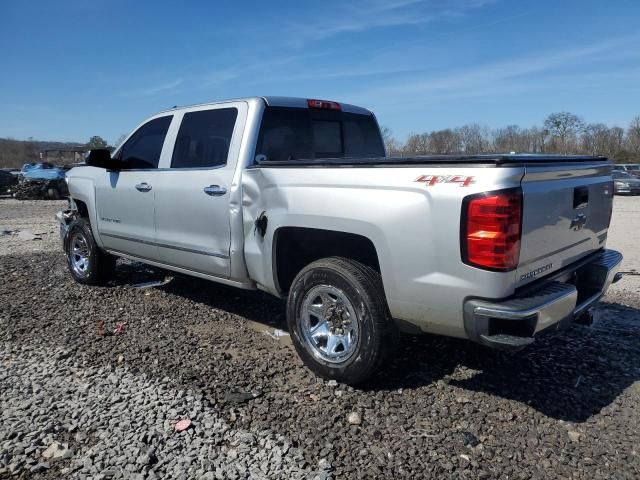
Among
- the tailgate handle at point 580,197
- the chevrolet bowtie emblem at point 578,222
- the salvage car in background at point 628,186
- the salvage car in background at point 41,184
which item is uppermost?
the tailgate handle at point 580,197

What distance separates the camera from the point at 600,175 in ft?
12.9

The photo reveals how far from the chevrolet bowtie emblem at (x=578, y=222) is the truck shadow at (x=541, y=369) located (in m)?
0.72

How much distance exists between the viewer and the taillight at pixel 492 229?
280cm

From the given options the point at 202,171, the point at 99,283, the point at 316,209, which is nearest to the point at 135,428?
the point at 316,209

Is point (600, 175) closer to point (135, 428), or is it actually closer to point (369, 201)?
point (369, 201)

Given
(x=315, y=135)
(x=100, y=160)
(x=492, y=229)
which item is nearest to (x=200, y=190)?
(x=315, y=135)

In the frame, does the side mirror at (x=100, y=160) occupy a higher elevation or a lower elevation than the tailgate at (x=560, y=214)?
higher

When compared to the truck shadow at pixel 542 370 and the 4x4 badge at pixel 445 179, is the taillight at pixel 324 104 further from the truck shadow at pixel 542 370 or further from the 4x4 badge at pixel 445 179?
the truck shadow at pixel 542 370

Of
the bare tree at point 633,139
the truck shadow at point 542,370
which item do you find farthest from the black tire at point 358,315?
the bare tree at point 633,139

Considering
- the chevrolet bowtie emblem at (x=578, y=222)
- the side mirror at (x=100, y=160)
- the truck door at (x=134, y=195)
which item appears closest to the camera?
the chevrolet bowtie emblem at (x=578, y=222)

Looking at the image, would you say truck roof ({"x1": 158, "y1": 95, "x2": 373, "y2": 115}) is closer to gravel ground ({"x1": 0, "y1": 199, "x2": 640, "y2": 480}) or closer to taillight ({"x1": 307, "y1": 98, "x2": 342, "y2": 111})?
taillight ({"x1": 307, "y1": 98, "x2": 342, "y2": 111})

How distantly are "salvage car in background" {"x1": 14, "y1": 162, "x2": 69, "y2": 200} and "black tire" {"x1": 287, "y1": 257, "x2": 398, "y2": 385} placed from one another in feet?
76.9

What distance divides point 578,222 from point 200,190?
9.78 feet

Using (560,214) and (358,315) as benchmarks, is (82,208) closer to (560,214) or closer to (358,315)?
(358,315)
